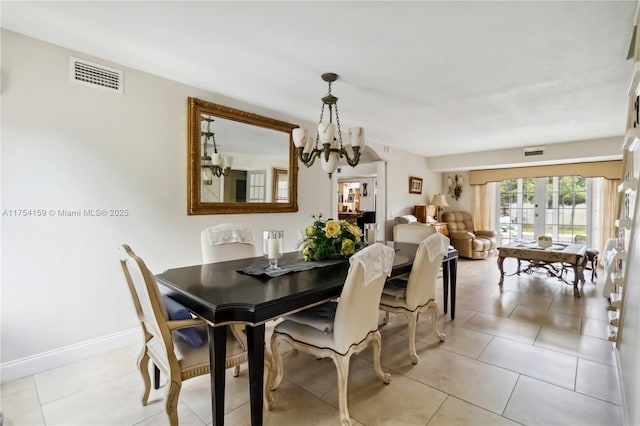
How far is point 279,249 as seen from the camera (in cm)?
203

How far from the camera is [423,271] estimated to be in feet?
7.63

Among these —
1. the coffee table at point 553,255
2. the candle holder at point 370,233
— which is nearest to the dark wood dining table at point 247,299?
the candle holder at point 370,233

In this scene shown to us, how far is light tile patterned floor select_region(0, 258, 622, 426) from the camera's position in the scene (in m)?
1.75

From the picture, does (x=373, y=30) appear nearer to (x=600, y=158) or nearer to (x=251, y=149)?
(x=251, y=149)

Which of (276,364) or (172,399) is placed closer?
(172,399)

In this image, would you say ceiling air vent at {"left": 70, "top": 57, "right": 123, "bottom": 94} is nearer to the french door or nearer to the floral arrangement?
the floral arrangement

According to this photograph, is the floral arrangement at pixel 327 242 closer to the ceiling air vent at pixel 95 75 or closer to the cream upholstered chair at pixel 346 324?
the cream upholstered chair at pixel 346 324

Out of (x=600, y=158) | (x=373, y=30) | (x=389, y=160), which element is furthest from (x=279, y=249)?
(x=600, y=158)

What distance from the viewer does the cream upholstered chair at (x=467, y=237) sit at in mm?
6578

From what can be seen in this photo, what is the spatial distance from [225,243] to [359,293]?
1456 millimetres

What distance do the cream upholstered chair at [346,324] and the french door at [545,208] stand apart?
659cm

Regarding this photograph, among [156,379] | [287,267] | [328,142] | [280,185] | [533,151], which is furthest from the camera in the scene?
[533,151]

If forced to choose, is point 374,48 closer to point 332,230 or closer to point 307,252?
point 332,230

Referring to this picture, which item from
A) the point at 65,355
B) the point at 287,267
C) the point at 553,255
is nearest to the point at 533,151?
the point at 553,255
